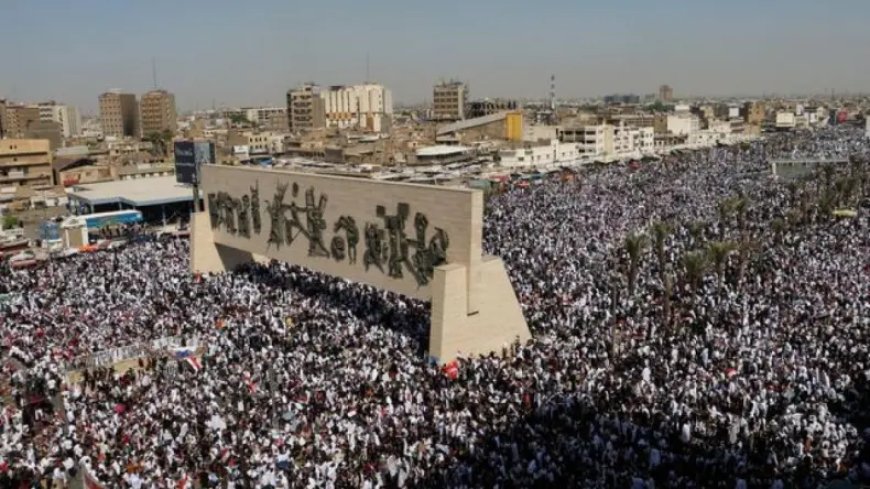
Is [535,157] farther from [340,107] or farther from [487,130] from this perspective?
[340,107]

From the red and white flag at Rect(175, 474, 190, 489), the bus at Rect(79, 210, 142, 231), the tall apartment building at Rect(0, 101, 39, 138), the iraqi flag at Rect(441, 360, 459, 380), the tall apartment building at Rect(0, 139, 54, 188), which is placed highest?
the tall apartment building at Rect(0, 101, 39, 138)

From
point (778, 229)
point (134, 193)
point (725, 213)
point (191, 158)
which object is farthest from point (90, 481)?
point (134, 193)

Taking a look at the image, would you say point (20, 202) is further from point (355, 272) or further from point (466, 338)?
point (466, 338)

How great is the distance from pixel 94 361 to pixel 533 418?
1147 cm

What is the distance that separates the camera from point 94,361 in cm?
2014

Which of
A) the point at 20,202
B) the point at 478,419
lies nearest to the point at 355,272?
the point at 478,419

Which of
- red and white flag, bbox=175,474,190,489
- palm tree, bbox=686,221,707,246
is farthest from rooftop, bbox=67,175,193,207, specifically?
red and white flag, bbox=175,474,190,489

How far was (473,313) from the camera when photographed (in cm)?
1995

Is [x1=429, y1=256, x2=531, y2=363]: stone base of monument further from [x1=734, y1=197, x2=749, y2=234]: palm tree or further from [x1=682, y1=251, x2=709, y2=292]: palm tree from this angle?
[x1=734, y1=197, x2=749, y2=234]: palm tree

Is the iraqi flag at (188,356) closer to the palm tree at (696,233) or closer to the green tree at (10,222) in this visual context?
the palm tree at (696,233)

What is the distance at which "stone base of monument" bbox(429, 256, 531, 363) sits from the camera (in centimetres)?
1942

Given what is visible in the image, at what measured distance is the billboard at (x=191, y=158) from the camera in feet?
137

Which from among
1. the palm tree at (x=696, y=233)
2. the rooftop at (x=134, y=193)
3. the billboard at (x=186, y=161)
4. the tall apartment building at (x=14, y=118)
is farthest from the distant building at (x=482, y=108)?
the palm tree at (x=696, y=233)

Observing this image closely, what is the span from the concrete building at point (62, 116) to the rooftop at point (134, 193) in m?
82.8
